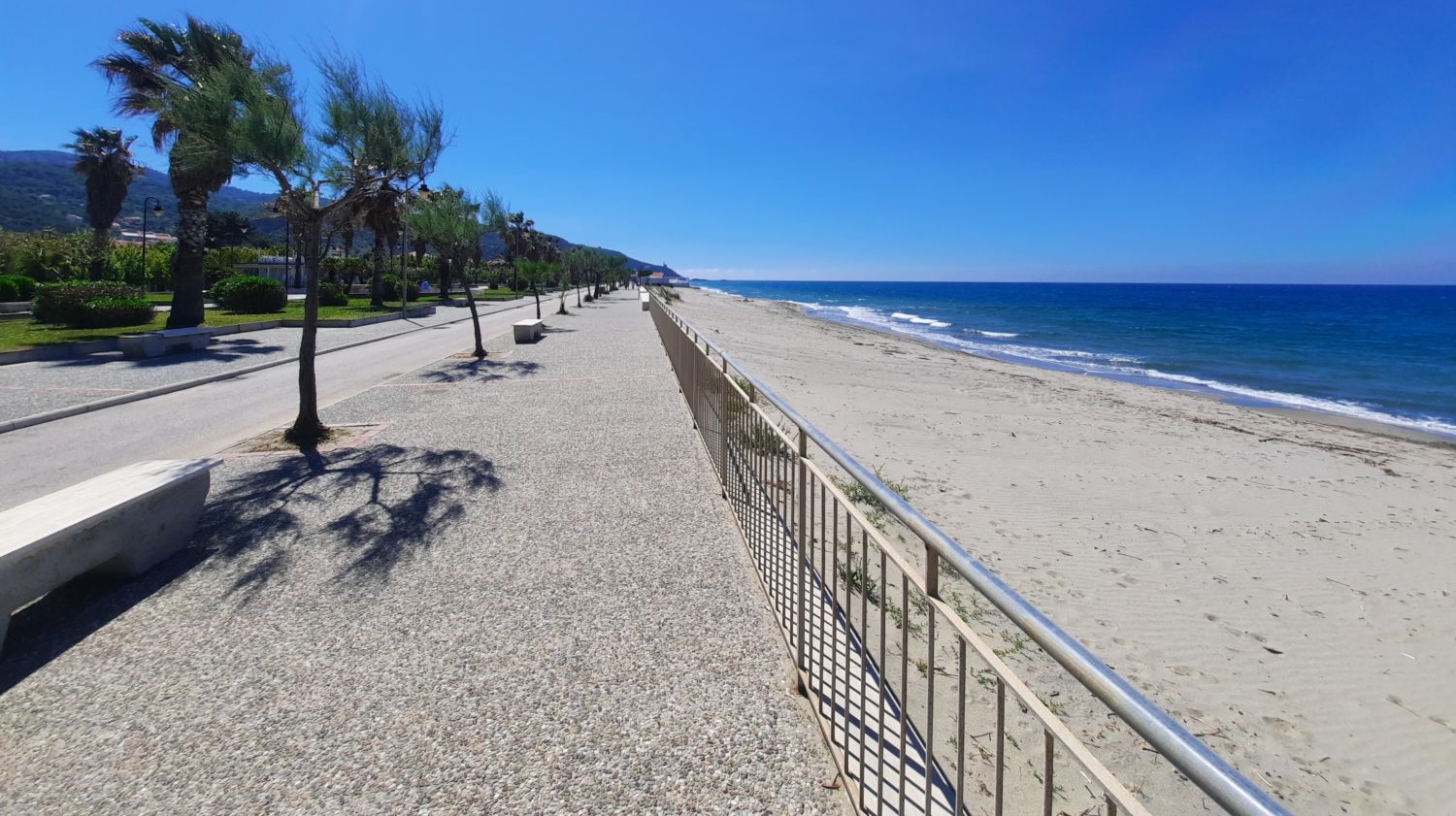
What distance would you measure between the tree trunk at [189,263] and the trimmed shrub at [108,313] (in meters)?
0.73

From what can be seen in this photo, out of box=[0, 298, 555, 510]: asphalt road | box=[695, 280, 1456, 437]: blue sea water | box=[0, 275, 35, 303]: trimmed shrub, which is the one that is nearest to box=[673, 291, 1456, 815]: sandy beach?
box=[695, 280, 1456, 437]: blue sea water

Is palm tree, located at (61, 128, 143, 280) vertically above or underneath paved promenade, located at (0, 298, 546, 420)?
above

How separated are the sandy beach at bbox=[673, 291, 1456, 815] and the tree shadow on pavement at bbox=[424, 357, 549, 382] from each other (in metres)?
5.11

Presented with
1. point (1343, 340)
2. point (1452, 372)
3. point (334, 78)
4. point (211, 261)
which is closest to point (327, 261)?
point (211, 261)

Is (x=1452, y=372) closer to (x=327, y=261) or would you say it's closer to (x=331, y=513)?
(x=331, y=513)

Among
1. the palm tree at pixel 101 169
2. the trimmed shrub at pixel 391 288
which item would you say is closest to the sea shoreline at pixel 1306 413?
the trimmed shrub at pixel 391 288

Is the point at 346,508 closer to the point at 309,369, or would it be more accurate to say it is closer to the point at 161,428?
the point at 309,369

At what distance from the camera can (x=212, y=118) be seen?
20.7 feet

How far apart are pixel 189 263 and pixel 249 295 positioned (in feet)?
17.2

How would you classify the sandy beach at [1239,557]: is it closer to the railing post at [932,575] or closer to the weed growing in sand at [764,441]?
the weed growing in sand at [764,441]

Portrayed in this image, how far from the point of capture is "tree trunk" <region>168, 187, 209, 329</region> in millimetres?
17531

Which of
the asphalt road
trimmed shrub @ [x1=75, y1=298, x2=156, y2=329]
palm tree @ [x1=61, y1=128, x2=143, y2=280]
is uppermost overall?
palm tree @ [x1=61, y1=128, x2=143, y2=280]

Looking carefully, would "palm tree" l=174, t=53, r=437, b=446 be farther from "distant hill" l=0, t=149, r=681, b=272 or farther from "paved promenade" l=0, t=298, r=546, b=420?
"distant hill" l=0, t=149, r=681, b=272

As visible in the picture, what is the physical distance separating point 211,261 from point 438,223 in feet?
101
